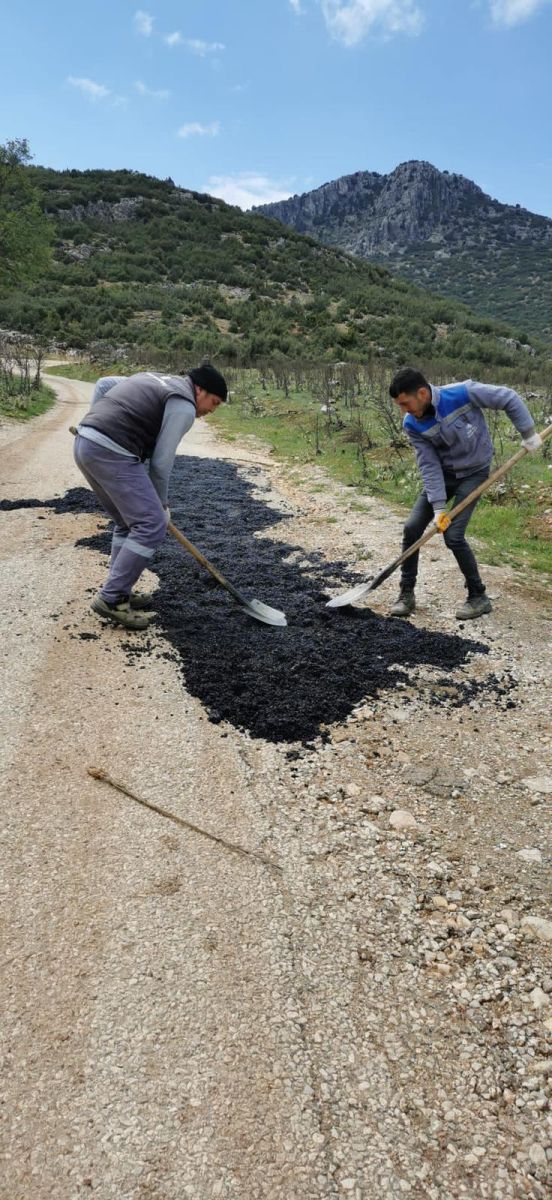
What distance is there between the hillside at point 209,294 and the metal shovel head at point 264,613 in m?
19.7

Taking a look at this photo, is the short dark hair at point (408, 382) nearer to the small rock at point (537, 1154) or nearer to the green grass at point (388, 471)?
the green grass at point (388, 471)

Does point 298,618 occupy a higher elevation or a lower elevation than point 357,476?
lower

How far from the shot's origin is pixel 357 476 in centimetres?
946

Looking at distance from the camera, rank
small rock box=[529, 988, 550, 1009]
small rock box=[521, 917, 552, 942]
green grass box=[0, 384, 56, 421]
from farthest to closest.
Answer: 1. green grass box=[0, 384, 56, 421]
2. small rock box=[521, 917, 552, 942]
3. small rock box=[529, 988, 550, 1009]

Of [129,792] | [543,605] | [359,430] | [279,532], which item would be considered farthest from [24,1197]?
[359,430]

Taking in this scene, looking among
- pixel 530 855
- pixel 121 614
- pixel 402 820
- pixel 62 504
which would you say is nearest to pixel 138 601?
pixel 121 614

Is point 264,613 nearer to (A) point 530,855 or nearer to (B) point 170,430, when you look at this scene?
(B) point 170,430

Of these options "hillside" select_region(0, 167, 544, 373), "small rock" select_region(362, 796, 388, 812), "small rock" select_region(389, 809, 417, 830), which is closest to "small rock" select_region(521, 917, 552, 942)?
"small rock" select_region(389, 809, 417, 830)

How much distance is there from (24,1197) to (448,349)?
32.6 m

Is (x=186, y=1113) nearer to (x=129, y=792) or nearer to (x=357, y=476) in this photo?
(x=129, y=792)

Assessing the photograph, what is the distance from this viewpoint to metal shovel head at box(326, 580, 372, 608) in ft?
15.8

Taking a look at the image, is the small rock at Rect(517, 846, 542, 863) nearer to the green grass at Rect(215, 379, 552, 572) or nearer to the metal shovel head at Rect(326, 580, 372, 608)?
the metal shovel head at Rect(326, 580, 372, 608)

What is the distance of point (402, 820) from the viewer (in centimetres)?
269

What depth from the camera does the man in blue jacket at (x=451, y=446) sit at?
4.10m
